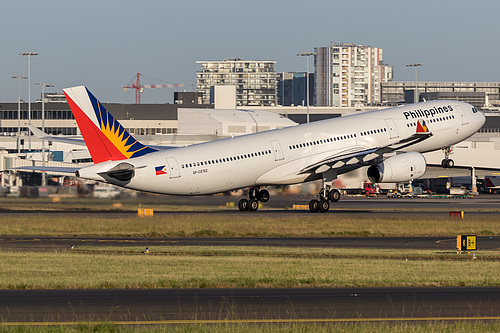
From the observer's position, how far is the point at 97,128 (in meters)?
52.8

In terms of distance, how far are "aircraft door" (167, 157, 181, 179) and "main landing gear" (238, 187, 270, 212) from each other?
9.37m

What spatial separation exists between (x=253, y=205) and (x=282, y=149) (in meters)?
5.51

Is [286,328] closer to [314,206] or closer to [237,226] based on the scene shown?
[237,226]

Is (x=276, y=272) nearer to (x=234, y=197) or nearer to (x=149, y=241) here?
(x=149, y=241)

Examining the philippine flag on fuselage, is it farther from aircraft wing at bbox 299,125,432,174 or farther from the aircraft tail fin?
aircraft wing at bbox 299,125,432,174

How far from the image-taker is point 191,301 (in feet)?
75.6

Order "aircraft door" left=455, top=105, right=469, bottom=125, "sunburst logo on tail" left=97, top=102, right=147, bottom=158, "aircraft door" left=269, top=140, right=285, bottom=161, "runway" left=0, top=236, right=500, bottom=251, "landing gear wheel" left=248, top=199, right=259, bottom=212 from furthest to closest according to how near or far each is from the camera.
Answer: "aircraft door" left=455, top=105, right=469, bottom=125
"landing gear wheel" left=248, top=199, right=259, bottom=212
"aircraft door" left=269, top=140, right=285, bottom=161
"sunburst logo on tail" left=97, top=102, right=147, bottom=158
"runway" left=0, top=236, right=500, bottom=251

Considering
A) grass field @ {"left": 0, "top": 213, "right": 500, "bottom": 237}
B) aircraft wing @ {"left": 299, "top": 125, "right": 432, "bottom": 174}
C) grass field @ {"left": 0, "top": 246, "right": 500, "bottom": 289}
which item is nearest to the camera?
grass field @ {"left": 0, "top": 246, "right": 500, "bottom": 289}

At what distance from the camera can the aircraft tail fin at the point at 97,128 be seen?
52188 mm

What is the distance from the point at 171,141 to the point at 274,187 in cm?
6717

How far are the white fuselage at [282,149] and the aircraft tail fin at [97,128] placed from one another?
2.20ft

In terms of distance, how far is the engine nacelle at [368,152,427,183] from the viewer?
63.2 m

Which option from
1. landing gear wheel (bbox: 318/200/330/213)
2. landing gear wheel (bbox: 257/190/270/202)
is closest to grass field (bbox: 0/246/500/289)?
landing gear wheel (bbox: 318/200/330/213)

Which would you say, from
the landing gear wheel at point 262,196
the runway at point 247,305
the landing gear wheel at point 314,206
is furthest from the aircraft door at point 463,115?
the runway at point 247,305
